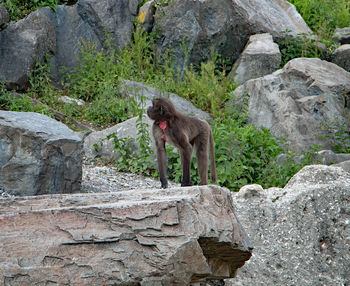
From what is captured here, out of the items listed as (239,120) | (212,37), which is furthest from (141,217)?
(212,37)

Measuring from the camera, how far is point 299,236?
439cm

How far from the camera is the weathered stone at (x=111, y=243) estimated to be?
3213 mm

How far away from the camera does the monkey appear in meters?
6.95

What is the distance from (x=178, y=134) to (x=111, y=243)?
3.85 metres

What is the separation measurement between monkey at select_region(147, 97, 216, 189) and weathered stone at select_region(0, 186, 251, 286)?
3518mm

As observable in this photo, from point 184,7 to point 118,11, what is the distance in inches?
64.4

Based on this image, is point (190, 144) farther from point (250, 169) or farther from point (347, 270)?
point (347, 270)

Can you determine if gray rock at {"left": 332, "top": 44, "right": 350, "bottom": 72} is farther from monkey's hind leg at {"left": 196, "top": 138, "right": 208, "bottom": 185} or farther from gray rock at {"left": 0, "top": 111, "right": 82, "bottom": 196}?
gray rock at {"left": 0, "top": 111, "right": 82, "bottom": 196}

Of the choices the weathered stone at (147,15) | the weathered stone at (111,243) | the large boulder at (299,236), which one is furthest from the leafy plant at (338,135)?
the weathered stone at (111,243)

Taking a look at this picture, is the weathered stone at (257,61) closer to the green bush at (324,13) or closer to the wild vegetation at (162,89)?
the wild vegetation at (162,89)

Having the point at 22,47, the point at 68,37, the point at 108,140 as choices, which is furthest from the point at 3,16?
the point at 108,140

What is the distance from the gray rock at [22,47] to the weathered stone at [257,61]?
14.8 ft

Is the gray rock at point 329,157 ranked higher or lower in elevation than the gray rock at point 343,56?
lower

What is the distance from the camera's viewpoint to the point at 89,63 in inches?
476
